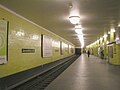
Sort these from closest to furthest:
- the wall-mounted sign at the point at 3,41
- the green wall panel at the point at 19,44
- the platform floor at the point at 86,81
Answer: the platform floor at the point at 86,81 < the wall-mounted sign at the point at 3,41 < the green wall panel at the point at 19,44

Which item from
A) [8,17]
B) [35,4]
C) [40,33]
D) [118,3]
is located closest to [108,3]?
[118,3]

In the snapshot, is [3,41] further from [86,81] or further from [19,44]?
[86,81]

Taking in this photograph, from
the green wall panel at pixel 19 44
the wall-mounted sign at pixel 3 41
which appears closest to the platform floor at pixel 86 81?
the green wall panel at pixel 19 44

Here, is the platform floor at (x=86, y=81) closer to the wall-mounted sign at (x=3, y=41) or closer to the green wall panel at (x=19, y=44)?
the green wall panel at (x=19, y=44)

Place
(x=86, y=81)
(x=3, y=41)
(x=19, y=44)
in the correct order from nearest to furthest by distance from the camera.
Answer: (x=3, y=41), (x=86, y=81), (x=19, y=44)

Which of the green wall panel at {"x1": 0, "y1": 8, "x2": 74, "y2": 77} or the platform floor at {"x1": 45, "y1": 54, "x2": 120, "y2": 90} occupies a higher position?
the green wall panel at {"x1": 0, "y1": 8, "x2": 74, "y2": 77}

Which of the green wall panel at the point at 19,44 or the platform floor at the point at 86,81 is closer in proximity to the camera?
the platform floor at the point at 86,81

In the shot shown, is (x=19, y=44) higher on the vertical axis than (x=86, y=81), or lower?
higher

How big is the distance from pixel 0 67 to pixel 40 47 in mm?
6818

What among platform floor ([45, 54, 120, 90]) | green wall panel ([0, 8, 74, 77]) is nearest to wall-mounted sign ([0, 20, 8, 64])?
green wall panel ([0, 8, 74, 77])

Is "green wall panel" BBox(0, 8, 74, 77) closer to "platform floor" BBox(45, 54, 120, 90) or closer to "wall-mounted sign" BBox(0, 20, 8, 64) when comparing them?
"wall-mounted sign" BBox(0, 20, 8, 64)

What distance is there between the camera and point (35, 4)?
717 centimetres

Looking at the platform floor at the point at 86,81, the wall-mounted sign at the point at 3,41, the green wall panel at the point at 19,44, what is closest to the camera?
the platform floor at the point at 86,81

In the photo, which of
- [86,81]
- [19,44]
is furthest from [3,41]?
[86,81]
